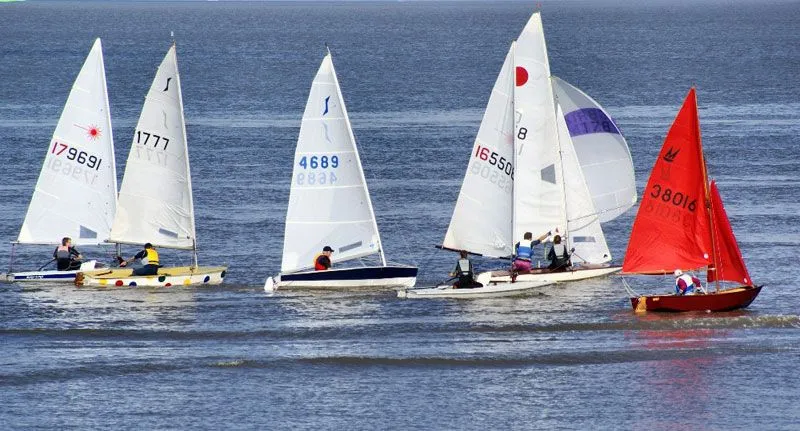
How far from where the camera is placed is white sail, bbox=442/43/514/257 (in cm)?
5897

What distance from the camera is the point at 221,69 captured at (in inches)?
7303

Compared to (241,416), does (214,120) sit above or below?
above

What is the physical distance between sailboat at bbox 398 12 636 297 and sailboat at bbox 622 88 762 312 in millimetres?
4852

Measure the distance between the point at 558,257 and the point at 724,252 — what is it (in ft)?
23.9

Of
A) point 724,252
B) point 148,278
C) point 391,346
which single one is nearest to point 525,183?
point 724,252

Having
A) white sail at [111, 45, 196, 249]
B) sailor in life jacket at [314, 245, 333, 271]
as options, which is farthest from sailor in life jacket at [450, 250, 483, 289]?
white sail at [111, 45, 196, 249]

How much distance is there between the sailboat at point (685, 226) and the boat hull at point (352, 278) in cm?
→ 806

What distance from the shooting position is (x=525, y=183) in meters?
60.2

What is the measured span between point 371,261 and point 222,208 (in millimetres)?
13333

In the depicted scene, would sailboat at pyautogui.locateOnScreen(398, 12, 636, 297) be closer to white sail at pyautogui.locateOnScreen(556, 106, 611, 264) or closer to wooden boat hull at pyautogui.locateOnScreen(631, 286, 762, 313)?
white sail at pyautogui.locateOnScreen(556, 106, 611, 264)

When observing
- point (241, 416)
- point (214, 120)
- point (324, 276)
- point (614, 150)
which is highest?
point (214, 120)

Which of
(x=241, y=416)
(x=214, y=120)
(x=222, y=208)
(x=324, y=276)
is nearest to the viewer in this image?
(x=241, y=416)

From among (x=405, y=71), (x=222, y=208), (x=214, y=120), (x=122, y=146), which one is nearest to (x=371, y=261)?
(x=222, y=208)

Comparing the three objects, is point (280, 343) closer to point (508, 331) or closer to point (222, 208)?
point (508, 331)
